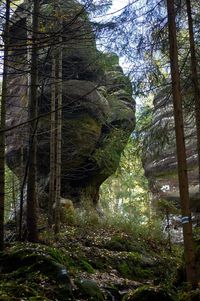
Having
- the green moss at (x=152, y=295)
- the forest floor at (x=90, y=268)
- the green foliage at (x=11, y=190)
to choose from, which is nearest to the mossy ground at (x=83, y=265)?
the forest floor at (x=90, y=268)

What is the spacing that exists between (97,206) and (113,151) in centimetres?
490

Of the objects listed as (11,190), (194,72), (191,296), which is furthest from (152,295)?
(11,190)

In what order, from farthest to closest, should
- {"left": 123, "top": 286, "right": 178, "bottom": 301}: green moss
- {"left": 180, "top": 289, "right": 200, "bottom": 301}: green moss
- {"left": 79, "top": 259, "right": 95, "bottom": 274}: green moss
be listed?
{"left": 79, "top": 259, "right": 95, "bottom": 274}: green moss → {"left": 180, "top": 289, "right": 200, "bottom": 301}: green moss → {"left": 123, "top": 286, "right": 178, "bottom": 301}: green moss

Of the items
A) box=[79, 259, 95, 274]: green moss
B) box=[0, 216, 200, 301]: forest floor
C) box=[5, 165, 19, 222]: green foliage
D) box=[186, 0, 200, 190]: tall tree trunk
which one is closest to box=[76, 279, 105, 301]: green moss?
box=[0, 216, 200, 301]: forest floor

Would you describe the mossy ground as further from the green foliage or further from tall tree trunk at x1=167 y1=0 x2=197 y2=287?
the green foliage

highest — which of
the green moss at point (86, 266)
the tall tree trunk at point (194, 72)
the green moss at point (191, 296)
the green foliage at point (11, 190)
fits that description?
the tall tree trunk at point (194, 72)

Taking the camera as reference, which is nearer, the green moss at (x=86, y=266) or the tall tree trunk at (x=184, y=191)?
the tall tree trunk at (x=184, y=191)

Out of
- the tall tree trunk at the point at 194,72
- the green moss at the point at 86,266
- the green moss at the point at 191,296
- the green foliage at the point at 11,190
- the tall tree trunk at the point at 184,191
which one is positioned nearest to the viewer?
the green moss at the point at 191,296

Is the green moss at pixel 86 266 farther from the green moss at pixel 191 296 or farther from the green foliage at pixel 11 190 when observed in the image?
the green moss at pixel 191 296

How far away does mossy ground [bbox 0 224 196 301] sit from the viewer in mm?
6582

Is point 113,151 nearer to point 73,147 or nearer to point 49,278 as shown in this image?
point 73,147

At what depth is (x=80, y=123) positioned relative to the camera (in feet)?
55.7

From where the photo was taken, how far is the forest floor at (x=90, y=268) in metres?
6.65

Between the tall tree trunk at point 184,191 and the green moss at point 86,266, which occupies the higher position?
the tall tree trunk at point 184,191
